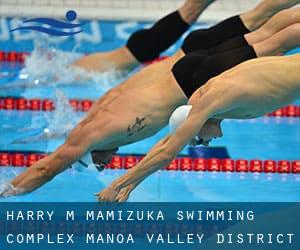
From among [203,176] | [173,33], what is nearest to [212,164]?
[203,176]

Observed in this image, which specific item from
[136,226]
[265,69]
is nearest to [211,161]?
[136,226]

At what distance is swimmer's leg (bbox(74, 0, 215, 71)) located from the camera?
4980 millimetres

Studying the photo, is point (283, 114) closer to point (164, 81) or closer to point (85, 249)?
point (164, 81)

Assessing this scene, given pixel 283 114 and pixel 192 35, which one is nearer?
pixel 192 35

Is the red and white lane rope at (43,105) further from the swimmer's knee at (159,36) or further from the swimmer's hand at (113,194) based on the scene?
the swimmer's hand at (113,194)

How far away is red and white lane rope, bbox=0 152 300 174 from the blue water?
56 millimetres

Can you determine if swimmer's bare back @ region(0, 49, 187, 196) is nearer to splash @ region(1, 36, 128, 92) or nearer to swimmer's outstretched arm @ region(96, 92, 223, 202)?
swimmer's outstretched arm @ region(96, 92, 223, 202)

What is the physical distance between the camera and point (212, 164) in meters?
5.12

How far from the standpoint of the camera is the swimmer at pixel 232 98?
364 cm

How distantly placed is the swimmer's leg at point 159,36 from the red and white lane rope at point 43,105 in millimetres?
600

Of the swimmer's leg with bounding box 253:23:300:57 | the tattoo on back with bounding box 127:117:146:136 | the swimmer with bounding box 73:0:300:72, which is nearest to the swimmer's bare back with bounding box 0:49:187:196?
the tattoo on back with bounding box 127:117:146:136

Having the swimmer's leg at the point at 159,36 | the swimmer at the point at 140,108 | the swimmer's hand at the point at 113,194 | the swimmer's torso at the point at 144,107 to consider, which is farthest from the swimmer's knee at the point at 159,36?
the swimmer's hand at the point at 113,194

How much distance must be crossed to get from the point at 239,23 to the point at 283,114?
1.52m

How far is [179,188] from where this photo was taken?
4.83 meters
